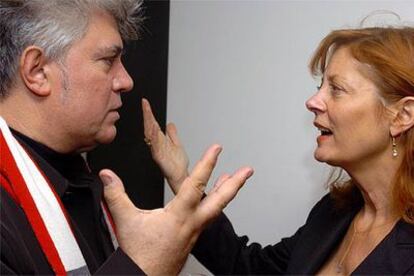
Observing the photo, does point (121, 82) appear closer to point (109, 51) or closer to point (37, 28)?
point (109, 51)

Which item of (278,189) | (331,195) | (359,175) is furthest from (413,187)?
(278,189)

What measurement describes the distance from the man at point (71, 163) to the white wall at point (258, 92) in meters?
0.56

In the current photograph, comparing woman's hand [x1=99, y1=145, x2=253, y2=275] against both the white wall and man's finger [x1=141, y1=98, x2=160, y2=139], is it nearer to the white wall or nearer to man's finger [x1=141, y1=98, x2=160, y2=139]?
man's finger [x1=141, y1=98, x2=160, y2=139]

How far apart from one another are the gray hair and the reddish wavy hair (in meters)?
0.64

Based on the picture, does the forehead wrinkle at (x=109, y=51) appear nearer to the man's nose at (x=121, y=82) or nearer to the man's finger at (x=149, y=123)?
the man's nose at (x=121, y=82)

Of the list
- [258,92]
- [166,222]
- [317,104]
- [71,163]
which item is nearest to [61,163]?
[71,163]

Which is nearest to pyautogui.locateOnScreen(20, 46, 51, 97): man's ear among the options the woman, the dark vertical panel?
the woman

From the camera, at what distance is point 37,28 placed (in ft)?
3.44

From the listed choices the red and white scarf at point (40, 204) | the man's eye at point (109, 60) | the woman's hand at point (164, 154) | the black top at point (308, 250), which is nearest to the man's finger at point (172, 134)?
the woman's hand at point (164, 154)

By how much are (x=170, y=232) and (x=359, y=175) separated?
22.3 inches

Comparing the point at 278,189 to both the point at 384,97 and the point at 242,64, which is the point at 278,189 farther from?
the point at 384,97

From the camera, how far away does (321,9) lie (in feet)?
5.15

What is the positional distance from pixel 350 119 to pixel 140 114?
32.7 inches

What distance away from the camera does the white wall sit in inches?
63.2
